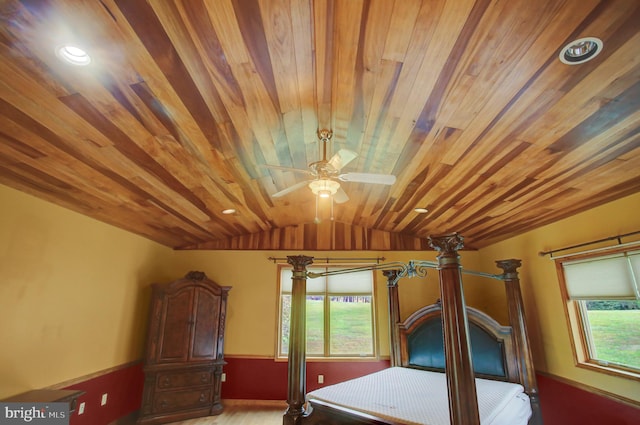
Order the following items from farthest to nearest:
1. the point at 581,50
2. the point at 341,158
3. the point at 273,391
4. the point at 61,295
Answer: the point at 273,391 < the point at 61,295 < the point at 341,158 < the point at 581,50

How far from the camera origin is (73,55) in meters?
1.46

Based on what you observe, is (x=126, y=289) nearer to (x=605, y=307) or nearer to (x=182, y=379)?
(x=182, y=379)

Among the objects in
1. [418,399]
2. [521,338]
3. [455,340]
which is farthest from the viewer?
[521,338]

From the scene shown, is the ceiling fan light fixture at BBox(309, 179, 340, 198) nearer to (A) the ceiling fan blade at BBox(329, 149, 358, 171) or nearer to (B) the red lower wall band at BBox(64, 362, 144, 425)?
(A) the ceiling fan blade at BBox(329, 149, 358, 171)

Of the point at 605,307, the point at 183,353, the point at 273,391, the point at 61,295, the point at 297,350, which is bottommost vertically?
the point at 273,391

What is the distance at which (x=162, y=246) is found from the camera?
196 inches

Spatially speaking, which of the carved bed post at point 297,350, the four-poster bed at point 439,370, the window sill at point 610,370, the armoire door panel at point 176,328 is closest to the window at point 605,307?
the window sill at point 610,370

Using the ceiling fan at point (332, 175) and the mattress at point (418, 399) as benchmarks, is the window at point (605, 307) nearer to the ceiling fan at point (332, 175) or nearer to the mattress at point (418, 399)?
the mattress at point (418, 399)

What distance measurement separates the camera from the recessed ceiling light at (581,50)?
133 centimetres

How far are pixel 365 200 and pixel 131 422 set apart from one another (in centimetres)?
428

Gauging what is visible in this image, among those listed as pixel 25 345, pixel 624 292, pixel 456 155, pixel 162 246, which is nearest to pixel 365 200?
pixel 456 155

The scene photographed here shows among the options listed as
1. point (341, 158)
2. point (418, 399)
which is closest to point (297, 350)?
point (418, 399)

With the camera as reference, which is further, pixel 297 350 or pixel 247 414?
pixel 247 414

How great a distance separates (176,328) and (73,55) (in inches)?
150
